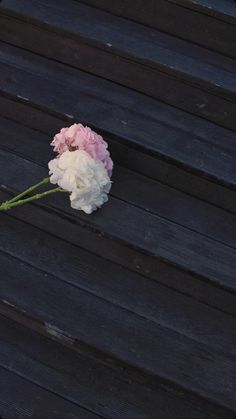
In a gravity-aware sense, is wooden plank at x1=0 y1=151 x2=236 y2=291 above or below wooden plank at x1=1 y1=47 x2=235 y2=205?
below

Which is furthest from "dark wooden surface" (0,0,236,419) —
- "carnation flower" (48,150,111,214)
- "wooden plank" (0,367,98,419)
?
"carnation flower" (48,150,111,214)

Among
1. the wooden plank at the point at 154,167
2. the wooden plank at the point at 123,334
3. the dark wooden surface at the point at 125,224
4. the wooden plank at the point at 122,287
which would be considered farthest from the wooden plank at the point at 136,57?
the wooden plank at the point at 123,334

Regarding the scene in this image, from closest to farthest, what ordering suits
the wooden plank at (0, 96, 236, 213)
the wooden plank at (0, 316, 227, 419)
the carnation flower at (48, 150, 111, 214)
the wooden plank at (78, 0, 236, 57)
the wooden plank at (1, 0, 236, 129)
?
the carnation flower at (48, 150, 111, 214)
the wooden plank at (0, 316, 227, 419)
the wooden plank at (0, 96, 236, 213)
the wooden plank at (1, 0, 236, 129)
the wooden plank at (78, 0, 236, 57)

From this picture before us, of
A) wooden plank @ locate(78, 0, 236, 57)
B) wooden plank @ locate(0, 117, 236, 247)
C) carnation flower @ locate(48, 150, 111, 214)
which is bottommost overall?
carnation flower @ locate(48, 150, 111, 214)

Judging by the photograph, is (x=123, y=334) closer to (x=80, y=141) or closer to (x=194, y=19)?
(x=80, y=141)

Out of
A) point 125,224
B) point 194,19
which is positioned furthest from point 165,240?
point 194,19

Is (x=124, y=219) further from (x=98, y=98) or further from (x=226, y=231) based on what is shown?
(x=98, y=98)

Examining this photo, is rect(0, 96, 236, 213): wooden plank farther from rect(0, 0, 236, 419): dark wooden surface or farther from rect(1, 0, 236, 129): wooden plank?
rect(1, 0, 236, 129): wooden plank
